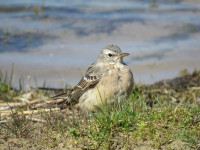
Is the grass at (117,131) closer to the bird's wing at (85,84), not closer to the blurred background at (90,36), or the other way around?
the bird's wing at (85,84)

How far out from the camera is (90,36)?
1271 cm

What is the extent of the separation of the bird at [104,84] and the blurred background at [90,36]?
6.56ft

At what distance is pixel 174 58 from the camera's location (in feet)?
36.1

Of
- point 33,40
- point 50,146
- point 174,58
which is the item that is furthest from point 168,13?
point 50,146

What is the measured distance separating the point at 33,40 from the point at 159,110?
8078 millimetres

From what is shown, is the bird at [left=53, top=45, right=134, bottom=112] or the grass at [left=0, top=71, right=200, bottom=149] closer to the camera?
the grass at [left=0, top=71, right=200, bottom=149]

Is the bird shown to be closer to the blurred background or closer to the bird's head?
the bird's head

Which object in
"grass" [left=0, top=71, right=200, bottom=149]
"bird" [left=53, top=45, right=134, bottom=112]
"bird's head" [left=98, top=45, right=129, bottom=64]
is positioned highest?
"bird's head" [left=98, top=45, right=129, bottom=64]

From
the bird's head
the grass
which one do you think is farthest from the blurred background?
the grass

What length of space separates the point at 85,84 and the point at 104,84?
26.7 inches

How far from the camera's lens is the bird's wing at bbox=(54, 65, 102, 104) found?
655 centimetres

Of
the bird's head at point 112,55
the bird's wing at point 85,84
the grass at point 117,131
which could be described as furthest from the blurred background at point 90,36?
the grass at point 117,131

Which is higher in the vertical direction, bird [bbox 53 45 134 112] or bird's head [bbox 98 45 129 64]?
bird's head [bbox 98 45 129 64]

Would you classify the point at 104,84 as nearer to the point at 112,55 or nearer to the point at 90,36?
the point at 112,55
